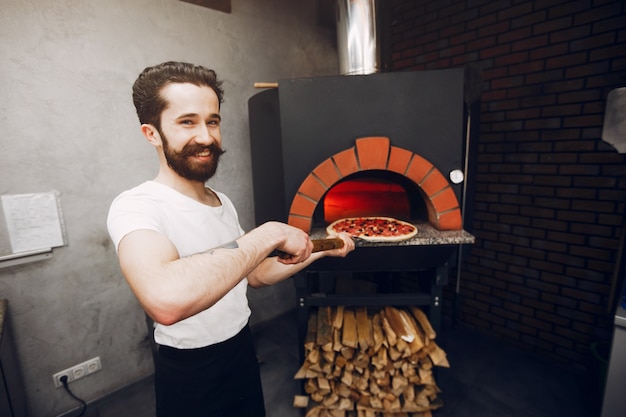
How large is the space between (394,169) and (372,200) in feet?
2.11

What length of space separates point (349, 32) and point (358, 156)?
3.40ft

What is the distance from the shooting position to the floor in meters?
2.19

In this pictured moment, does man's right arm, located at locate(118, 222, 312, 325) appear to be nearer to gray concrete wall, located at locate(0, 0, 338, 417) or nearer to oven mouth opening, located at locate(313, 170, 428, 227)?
oven mouth opening, located at locate(313, 170, 428, 227)

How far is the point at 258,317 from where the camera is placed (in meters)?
3.22

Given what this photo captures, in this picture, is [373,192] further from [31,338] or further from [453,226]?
[31,338]

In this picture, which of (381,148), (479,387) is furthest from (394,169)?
(479,387)

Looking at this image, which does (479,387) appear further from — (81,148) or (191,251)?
(81,148)

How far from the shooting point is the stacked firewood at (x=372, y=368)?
197 cm

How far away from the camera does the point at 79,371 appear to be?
87.5 inches

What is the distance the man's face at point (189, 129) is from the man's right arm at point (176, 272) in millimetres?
372

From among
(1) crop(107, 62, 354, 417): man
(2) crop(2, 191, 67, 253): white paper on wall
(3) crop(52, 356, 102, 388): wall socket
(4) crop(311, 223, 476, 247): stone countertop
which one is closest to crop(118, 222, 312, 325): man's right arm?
(1) crop(107, 62, 354, 417): man

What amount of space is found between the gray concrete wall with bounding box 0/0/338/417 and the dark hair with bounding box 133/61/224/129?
1190 millimetres

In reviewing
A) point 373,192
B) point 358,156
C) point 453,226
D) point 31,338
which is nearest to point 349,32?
point 358,156

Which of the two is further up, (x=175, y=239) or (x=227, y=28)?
(x=227, y=28)
